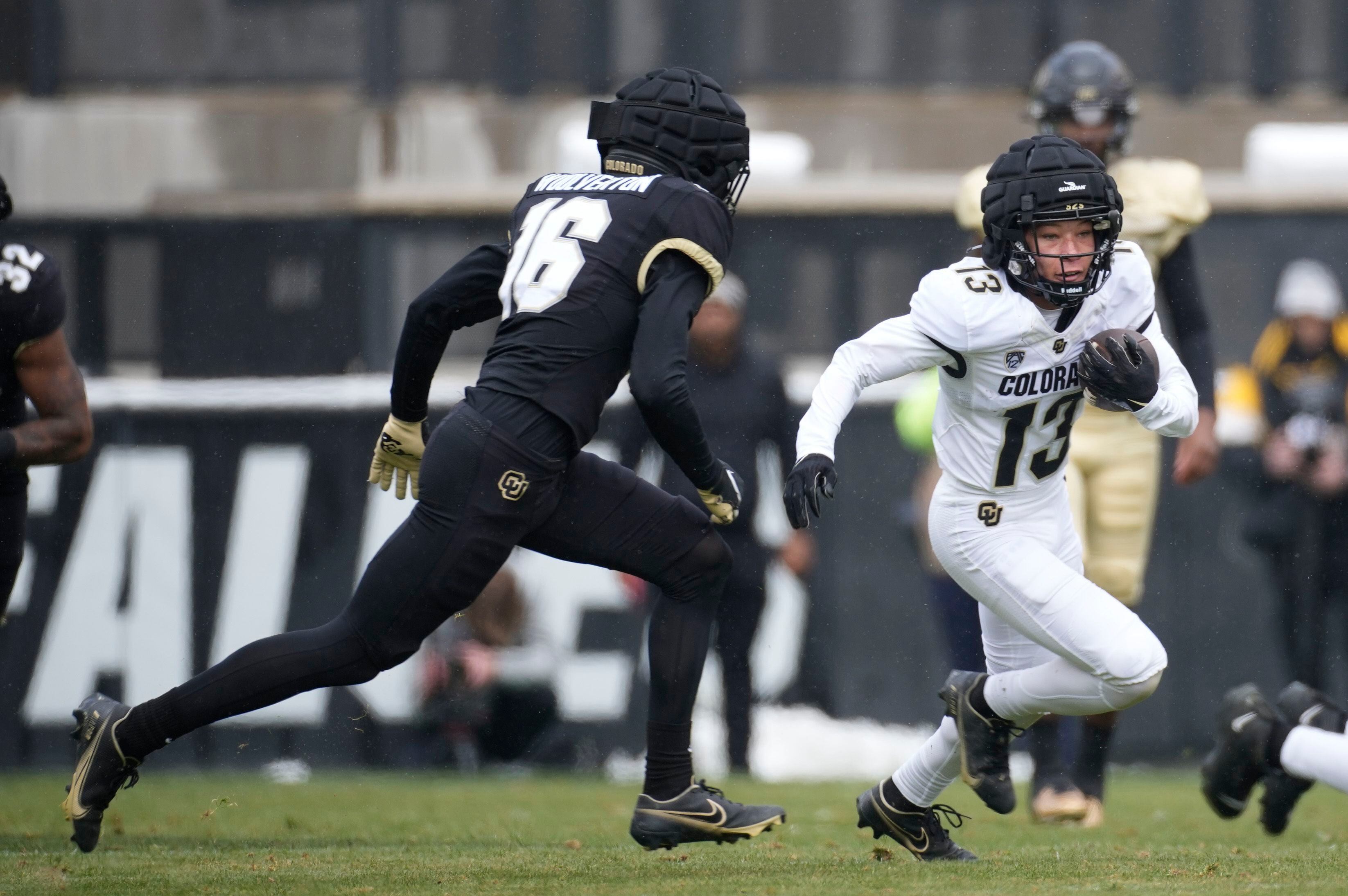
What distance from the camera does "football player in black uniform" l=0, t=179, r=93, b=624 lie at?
4.84 m

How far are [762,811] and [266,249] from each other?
427 centimetres

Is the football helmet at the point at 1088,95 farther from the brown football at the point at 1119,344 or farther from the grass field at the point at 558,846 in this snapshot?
the grass field at the point at 558,846

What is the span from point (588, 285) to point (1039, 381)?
106 centimetres

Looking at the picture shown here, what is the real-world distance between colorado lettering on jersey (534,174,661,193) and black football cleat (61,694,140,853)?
1573 millimetres

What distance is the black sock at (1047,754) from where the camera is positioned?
569 cm

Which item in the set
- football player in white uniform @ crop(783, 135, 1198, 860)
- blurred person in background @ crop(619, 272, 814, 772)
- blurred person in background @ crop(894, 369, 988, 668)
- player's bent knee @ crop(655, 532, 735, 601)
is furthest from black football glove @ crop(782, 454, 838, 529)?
blurred person in background @ crop(619, 272, 814, 772)

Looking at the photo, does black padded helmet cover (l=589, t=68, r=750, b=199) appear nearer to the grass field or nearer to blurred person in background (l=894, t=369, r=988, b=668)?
the grass field

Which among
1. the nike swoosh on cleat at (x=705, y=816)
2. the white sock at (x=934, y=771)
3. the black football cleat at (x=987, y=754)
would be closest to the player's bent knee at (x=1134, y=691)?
the black football cleat at (x=987, y=754)

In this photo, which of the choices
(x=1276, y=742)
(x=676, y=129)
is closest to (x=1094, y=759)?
(x=1276, y=742)

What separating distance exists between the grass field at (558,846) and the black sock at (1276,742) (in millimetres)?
225

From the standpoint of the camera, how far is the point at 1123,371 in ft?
13.2

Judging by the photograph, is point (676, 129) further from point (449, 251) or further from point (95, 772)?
point (449, 251)

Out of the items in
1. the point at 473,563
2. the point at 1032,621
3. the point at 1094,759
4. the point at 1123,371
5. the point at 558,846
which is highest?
the point at 1123,371

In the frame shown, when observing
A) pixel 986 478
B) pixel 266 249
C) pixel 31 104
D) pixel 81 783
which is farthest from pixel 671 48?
pixel 81 783
